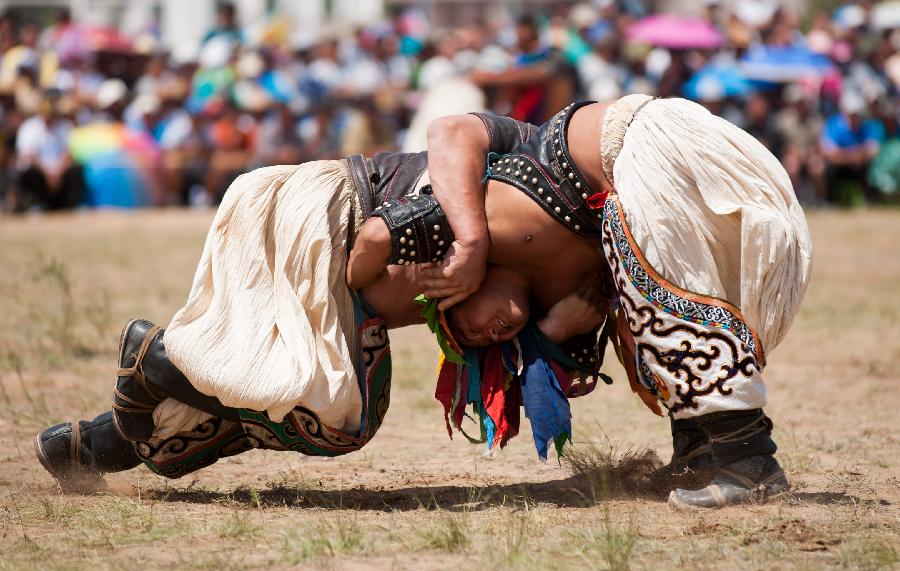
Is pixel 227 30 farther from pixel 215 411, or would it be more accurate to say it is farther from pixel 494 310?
pixel 494 310

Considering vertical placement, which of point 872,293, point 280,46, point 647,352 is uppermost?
point 280,46

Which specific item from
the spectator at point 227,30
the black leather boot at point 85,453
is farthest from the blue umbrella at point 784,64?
the black leather boot at point 85,453

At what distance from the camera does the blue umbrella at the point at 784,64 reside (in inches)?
604

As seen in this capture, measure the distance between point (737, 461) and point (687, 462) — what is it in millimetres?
257

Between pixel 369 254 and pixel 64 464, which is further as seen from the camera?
pixel 64 464

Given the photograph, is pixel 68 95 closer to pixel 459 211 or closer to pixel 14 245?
pixel 14 245

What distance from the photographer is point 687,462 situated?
12.4 ft

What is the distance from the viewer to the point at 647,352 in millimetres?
3516

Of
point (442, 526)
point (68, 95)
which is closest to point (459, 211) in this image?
point (442, 526)

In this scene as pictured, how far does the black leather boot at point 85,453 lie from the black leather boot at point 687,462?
5.53 ft

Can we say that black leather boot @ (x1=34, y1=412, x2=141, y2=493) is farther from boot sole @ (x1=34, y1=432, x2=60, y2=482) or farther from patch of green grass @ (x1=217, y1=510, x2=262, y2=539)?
patch of green grass @ (x1=217, y1=510, x2=262, y2=539)

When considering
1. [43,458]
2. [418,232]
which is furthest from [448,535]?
[43,458]

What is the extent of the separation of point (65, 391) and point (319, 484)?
1865 millimetres

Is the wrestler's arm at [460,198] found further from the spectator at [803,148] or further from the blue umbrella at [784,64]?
the blue umbrella at [784,64]
